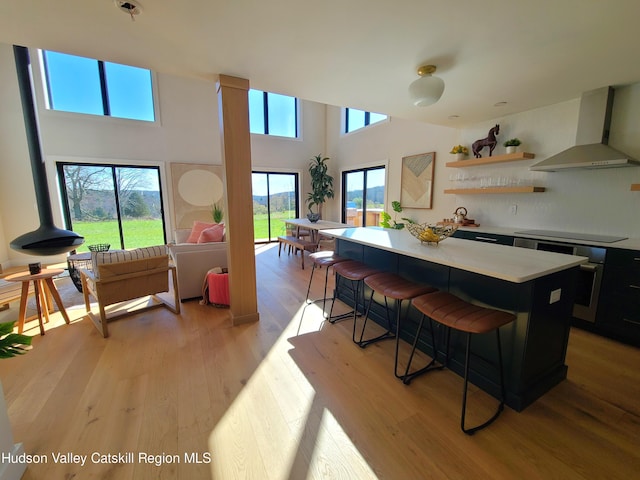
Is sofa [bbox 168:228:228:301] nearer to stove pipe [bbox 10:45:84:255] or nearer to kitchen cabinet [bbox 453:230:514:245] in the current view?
stove pipe [bbox 10:45:84:255]

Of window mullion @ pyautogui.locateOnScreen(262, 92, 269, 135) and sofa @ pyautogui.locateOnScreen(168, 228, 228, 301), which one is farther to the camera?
window mullion @ pyautogui.locateOnScreen(262, 92, 269, 135)

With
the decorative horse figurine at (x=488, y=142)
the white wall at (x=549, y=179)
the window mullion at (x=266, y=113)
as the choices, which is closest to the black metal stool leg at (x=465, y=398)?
the white wall at (x=549, y=179)

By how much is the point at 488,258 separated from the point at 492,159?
2463 mm

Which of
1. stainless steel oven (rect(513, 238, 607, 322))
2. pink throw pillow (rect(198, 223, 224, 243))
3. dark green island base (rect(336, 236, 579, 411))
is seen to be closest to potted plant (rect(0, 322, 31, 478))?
→ dark green island base (rect(336, 236, 579, 411))

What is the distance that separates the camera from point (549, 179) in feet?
10.7

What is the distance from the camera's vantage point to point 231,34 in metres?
1.82

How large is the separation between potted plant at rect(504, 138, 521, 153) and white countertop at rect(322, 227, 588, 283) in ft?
6.47

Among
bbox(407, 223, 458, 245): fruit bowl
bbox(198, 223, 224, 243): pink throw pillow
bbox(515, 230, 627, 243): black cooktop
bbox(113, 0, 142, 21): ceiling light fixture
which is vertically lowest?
bbox(198, 223, 224, 243): pink throw pillow

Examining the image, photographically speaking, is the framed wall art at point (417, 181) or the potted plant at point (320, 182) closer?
the framed wall art at point (417, 181)

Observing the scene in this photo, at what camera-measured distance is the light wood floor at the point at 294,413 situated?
132 centimetres

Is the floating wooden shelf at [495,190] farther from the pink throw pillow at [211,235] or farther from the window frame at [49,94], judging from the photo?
the window frame at [49,94]

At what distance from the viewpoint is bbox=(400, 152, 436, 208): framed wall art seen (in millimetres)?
4887

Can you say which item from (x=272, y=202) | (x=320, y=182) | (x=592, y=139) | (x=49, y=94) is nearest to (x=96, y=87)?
(x=49, y=94)

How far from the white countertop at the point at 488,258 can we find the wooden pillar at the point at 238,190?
1.16m
